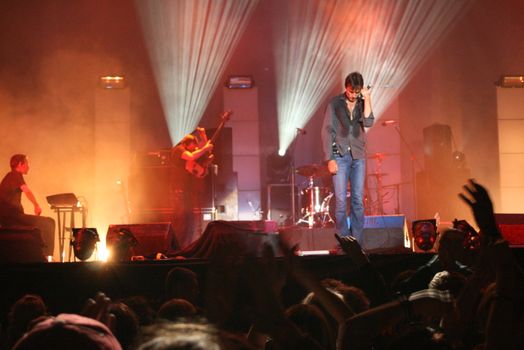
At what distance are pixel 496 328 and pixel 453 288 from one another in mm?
1469

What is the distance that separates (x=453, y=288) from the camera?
3.42m

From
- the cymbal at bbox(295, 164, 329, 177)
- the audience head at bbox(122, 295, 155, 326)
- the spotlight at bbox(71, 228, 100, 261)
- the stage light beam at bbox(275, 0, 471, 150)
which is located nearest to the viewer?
the audience head at bbox(122, 295, 155, 326)

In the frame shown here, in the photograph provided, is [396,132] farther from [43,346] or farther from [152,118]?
[43,346]

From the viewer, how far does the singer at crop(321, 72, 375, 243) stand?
7531 millimetres

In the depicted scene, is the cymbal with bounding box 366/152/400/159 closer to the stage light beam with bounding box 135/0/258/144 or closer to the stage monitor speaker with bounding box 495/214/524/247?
the stage light beam with bounding box 135/0/258/144

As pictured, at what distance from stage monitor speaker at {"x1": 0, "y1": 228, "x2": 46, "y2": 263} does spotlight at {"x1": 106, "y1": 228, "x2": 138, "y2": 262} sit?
2.40 feet

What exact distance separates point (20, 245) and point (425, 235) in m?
3.97

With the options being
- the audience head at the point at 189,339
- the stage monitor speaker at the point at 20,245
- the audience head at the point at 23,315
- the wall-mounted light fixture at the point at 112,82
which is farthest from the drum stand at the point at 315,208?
the audience head at the point at 189,339

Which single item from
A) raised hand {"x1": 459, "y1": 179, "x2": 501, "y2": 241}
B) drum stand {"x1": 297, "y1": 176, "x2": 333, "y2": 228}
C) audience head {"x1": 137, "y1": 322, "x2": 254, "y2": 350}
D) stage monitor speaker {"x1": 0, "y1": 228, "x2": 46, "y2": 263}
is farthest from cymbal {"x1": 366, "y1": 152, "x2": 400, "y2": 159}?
audience head {"x1": 137, "y1": 322, "x2": 254, "y2": 350}

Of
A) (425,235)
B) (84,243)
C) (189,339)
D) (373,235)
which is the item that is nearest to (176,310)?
(189,339)

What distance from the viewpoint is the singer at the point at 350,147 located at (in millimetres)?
7531

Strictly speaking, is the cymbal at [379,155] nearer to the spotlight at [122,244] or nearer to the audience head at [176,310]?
the spotlight at [122,244]

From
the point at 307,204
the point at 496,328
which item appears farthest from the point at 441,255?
the point at 307,204

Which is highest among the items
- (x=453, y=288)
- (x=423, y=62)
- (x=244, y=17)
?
(x=244, y=17)
